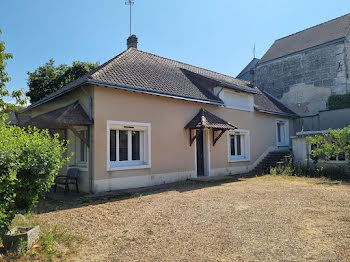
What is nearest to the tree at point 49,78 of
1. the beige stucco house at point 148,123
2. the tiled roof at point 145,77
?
the beige stucco house at point 148,123

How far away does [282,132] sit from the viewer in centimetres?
1856

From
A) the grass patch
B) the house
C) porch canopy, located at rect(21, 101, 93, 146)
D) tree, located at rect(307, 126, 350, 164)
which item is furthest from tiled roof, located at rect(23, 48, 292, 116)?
the house

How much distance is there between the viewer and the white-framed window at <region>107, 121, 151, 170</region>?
30.7 ft

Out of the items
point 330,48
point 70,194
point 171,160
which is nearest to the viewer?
point 70,194

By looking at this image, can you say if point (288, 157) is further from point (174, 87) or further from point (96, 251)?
point (96, 251)

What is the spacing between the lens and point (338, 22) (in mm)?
19312

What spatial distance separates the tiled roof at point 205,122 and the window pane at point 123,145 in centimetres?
293

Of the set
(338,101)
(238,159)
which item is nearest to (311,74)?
(338,101)

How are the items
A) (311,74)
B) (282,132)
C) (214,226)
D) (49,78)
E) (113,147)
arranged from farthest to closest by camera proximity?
(49,78) → (311,74) → (282,132) → (113,147) → (214,226)

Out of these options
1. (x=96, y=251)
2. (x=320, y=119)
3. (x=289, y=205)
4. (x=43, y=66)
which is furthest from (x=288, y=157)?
(x=43, y=66)

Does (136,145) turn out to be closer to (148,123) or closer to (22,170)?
(148,123)

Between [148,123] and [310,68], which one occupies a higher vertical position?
[310,68]

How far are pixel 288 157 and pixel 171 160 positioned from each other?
790cm

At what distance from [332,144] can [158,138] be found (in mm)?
8829
